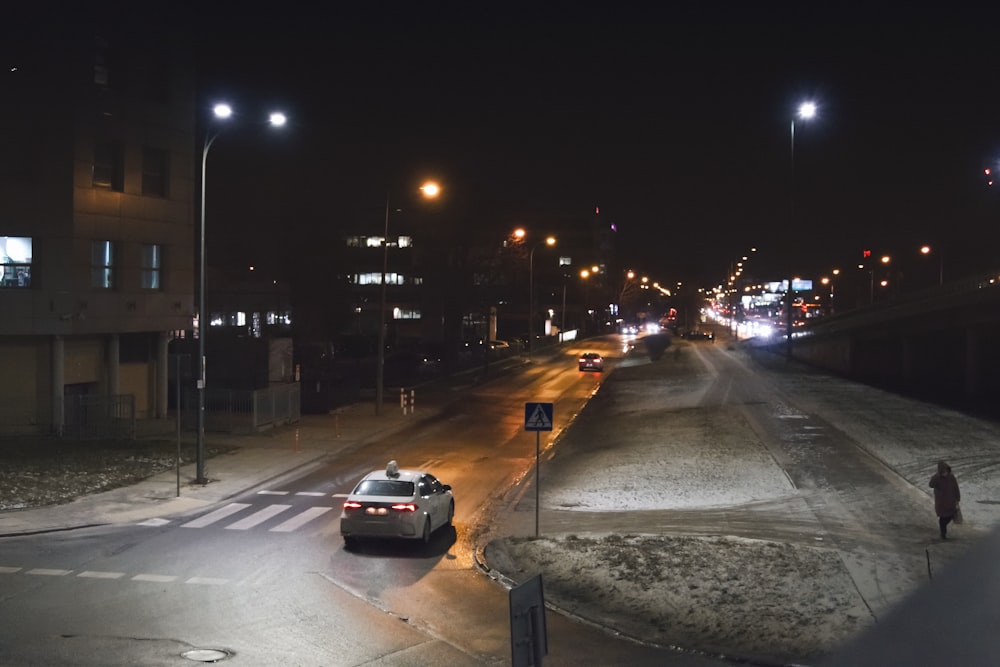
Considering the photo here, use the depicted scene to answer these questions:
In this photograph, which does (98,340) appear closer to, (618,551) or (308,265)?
(618,551)

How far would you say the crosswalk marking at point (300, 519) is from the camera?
18.0 meters

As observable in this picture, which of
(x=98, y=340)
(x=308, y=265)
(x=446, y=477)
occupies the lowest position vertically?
(x=446, y=477)

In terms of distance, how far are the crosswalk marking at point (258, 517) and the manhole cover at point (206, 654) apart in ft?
24.9

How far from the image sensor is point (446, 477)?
24672 mm

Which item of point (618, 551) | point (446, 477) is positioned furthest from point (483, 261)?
point (618, 551)

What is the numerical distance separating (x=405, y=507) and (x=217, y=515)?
5.56 meters

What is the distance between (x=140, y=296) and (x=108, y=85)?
25.1 ft

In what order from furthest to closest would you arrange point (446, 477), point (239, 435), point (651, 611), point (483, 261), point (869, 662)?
point (483, 261) → point (239, 435) → point (446, 477) → point (651, 611) → point (869, 662)

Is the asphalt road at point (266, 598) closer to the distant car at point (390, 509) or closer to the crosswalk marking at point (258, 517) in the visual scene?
the crosswalk marking at point (258, 517)

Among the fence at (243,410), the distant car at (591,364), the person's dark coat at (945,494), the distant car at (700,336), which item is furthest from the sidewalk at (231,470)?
the distant car at (700,336)

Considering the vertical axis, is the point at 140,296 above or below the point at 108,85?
below

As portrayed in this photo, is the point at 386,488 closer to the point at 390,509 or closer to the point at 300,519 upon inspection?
the point at 390,509

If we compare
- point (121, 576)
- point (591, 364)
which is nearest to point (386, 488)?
point (121, 576)

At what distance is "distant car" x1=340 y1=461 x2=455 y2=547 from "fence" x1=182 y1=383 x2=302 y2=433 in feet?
55.5
